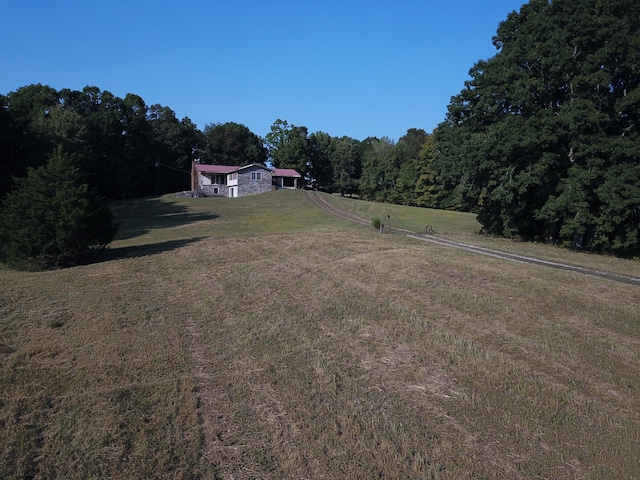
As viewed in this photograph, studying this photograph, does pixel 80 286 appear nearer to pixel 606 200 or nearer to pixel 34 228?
pixel 34 228

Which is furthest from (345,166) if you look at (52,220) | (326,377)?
(326,377)

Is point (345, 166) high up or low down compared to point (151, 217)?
up

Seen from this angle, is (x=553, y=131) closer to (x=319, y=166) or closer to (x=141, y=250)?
(x=141, y=250)

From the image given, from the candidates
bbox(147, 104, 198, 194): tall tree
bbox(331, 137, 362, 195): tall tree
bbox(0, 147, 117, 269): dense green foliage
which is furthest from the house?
bbox(0, 147, 117, 269): dense green foliage

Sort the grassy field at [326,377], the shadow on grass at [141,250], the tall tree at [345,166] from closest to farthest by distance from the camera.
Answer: the grassy field at [326,377], the shadow on grass at [141,250], the tall tree at [345,166]

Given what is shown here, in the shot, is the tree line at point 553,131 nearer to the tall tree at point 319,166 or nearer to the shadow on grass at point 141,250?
the shadow on grass at point 141,250

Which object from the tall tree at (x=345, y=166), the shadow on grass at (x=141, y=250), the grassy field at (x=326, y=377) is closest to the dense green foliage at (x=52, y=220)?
the shadow on grass at (x=141, y=250)
